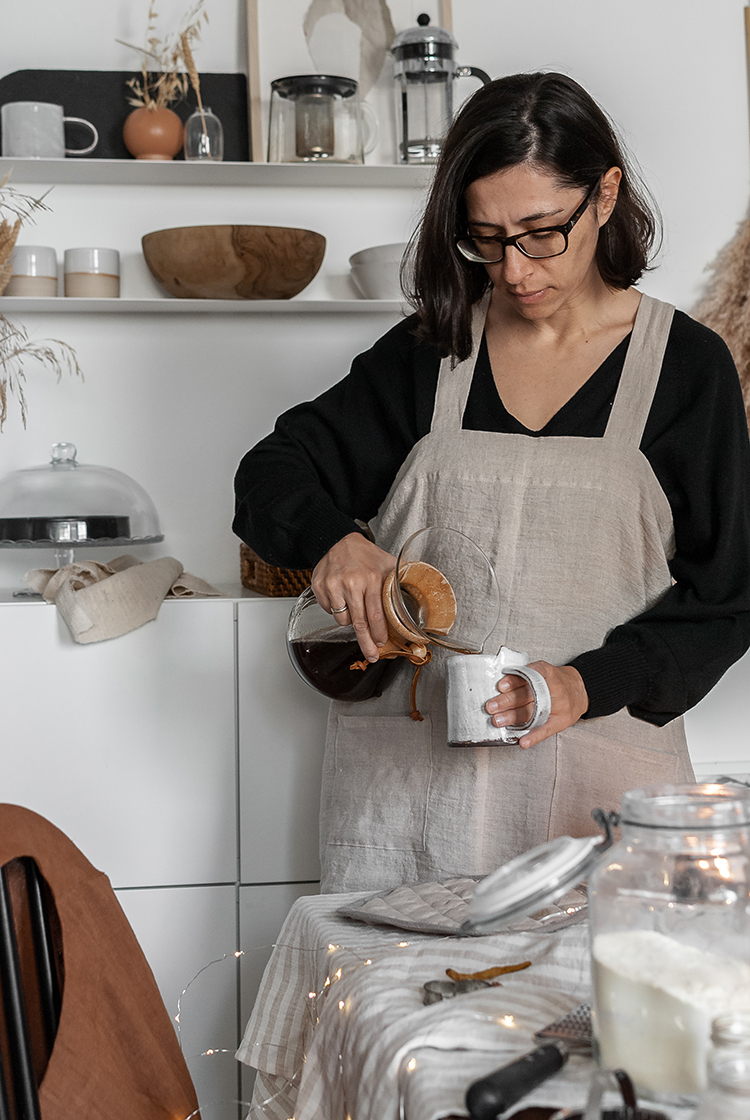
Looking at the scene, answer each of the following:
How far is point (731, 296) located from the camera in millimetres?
2070

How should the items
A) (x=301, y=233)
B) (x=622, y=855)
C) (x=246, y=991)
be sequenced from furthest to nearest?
(x=301, y=233) → (x=246, y=991) → (x=622, y=855)

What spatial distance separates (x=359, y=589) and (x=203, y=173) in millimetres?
1213

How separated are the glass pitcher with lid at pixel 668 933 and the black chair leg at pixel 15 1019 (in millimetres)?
468

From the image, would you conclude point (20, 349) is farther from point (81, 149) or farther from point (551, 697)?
point (551, 697)

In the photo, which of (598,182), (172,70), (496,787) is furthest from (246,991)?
(172,70)

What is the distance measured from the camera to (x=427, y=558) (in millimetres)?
1157

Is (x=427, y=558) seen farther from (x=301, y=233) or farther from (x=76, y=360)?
(x=76, y=360)

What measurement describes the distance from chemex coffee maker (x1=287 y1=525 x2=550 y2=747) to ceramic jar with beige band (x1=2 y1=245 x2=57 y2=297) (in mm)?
1033

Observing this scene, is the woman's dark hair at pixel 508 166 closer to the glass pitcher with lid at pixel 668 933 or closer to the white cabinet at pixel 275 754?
the white cabinet at pixel 275 754

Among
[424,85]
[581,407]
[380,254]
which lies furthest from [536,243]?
[424,85]

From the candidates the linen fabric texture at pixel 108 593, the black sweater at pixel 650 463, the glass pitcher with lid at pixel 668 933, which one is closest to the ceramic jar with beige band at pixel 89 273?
the linen fabric texture at pixel 108 593

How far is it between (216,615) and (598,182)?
91 cm

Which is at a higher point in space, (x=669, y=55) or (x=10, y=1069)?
(x=669, y=55)

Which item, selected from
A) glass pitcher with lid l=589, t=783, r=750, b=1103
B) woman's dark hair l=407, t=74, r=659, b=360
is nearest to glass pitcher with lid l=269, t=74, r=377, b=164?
woman's dark hair l=407, t=74, r=659, b=360
